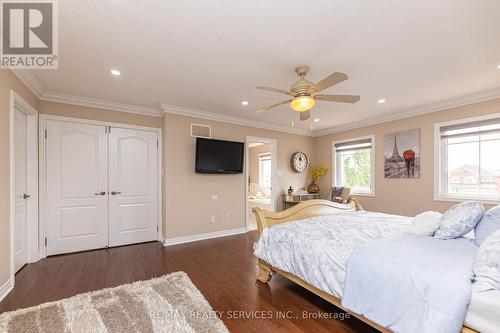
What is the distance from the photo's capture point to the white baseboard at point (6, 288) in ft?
7.41

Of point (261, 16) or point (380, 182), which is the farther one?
point (380, 182)

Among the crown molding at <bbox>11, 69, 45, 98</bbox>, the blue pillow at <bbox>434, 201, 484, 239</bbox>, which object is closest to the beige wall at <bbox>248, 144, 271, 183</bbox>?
the crown molding at <bbox>11, 69, 45, 98</bbox>

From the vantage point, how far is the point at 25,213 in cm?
318

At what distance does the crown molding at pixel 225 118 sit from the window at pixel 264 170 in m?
2.06

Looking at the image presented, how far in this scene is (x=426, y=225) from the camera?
214 cm

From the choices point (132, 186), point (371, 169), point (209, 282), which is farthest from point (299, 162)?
point (209, 282)

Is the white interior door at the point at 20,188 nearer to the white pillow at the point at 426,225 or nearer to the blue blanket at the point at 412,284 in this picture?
the blue blanket at the point at 412,284

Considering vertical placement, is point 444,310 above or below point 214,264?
above

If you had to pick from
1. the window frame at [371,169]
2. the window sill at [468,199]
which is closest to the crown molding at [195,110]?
the window frame at [371,169]

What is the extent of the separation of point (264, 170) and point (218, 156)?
3650 millimetres

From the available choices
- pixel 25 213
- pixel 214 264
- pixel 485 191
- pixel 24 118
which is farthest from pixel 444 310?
pixel 24 118

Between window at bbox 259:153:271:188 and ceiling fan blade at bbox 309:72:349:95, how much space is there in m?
5.28

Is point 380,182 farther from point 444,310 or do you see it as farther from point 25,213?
point 25,213

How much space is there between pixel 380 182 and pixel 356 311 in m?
3.77
